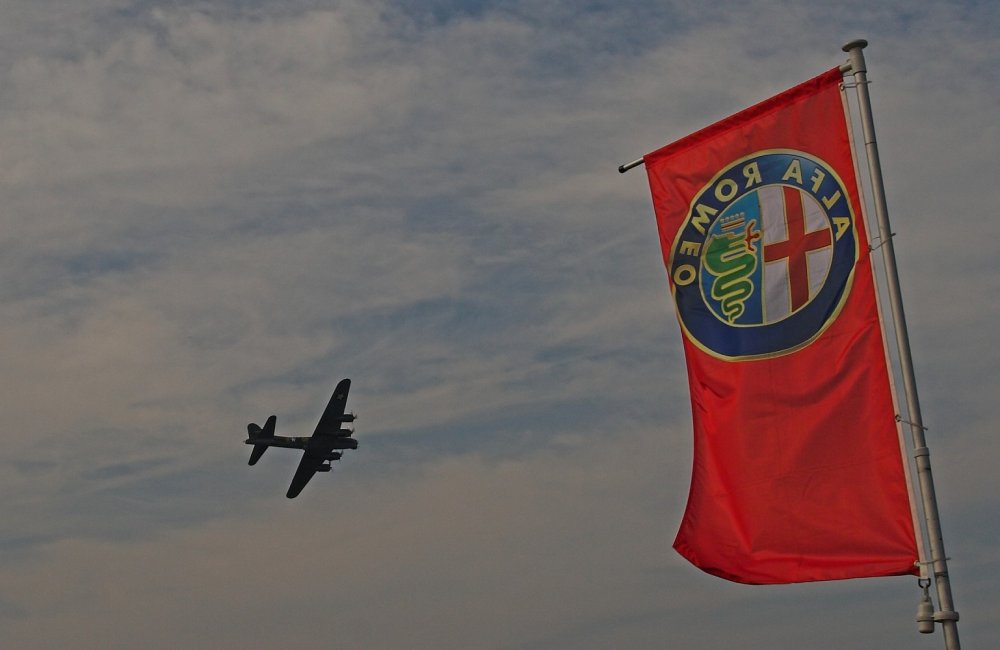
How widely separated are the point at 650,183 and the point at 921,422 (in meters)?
4.70

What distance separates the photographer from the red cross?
49.4 feet

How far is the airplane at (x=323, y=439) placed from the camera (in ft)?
255

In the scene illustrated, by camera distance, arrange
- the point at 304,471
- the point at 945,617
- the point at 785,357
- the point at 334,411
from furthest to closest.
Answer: the point at 304,471
the point at 334,411
the point at 785,357
the point at 945,617

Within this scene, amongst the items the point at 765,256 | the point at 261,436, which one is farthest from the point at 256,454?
the point at 765,256

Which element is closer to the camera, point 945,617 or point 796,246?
point 945,617

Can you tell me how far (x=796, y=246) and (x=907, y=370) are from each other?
2.03 meters

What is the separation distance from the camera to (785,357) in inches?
596

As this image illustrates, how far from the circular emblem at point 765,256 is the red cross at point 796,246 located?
0.04 feet

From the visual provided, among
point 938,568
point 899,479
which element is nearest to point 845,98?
point 899,479

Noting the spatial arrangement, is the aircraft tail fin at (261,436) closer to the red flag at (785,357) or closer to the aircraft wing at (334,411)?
the aircraft wing at (334,411)

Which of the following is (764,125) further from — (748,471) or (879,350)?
(748,471)

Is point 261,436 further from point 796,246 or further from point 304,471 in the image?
point 796,246

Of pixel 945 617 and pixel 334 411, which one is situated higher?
pixel 334 411

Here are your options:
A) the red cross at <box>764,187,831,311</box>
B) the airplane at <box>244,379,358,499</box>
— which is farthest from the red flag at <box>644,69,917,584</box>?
the airplane at <box>244,379,358,499</box>
